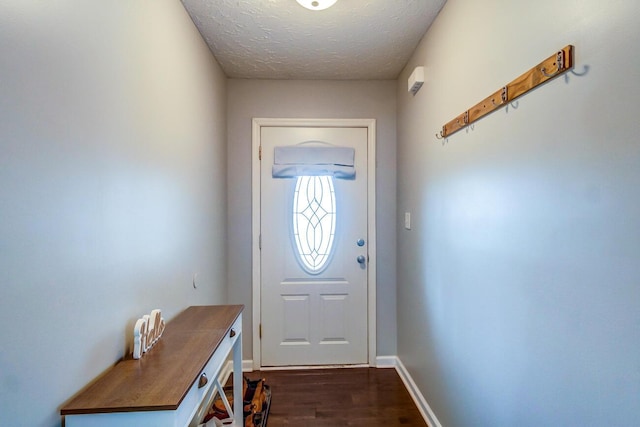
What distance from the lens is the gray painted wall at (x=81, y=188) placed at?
709 mm

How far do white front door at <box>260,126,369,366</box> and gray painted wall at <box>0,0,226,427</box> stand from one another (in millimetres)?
1104

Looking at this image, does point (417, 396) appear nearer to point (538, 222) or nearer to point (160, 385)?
point (538, 222)

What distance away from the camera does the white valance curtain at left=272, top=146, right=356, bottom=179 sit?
267 centimetres

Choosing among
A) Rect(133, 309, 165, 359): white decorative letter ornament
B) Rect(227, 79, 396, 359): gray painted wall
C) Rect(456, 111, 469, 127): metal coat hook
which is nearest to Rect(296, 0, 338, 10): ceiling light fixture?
Rect(456, 111, 469, 127): metal coat hook

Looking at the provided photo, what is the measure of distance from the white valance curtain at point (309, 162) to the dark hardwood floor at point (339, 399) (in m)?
1.68

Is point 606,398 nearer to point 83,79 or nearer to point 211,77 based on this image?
point 83,79

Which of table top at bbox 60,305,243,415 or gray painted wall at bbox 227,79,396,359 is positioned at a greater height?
gray painted wall at bbox 227,79,396,359

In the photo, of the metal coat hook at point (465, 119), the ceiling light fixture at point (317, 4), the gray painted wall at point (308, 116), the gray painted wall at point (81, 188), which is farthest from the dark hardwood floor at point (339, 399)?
the ceiling light fixture at point (317, 4)

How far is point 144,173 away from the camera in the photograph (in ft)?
4.28

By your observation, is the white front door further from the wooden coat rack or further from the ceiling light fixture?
the wooden coat rack

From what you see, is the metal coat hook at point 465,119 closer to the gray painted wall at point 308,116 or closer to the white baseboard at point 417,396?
the gray painted wall at point 308,116

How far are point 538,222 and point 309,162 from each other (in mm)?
1909

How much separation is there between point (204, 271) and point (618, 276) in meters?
2.02

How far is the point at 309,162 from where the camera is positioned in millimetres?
2670
